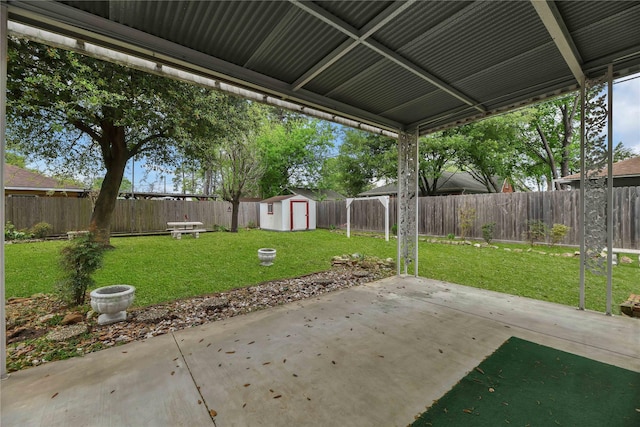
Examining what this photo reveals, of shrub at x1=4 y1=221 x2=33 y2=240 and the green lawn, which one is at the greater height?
shrub at x1=4 y1=221 x2=33 y2=240

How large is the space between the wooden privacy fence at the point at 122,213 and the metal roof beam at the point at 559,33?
13.7 metres

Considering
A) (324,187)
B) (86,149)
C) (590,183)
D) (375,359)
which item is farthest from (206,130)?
(324,187)

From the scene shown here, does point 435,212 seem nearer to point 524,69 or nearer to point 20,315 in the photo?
point 524,69

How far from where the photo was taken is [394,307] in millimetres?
3541

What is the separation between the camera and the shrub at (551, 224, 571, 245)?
7410 mm

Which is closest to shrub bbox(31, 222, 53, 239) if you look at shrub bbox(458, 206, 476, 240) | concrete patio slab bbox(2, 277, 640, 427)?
concrete patio slab bbox(2, 277, 640, 427)

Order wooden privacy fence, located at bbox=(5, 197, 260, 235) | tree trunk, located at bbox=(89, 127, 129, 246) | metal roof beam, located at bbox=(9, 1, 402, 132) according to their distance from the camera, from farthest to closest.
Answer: wooden privacy fence, located at bbox=(5, 197, 260, 235)
tree trunk, located at bbox=(89, 127, 129, 246)
metal roof beam, located at bbox=(9, 1, 402, 132)

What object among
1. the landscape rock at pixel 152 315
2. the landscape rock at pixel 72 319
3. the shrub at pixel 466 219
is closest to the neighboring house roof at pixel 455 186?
the shrub at pixel 466 219

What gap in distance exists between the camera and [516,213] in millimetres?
8508

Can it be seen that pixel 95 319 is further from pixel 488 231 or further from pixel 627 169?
pixel 627 169

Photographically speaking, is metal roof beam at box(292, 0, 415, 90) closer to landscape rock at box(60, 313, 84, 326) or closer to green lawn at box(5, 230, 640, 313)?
green lawn at box(5, 230, 640, 313)

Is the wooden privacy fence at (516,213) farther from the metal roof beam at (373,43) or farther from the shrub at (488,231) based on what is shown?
the metal roof beam at (373,43)

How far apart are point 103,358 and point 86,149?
27.8 ft

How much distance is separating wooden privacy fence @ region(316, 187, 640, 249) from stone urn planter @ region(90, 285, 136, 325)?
9993 mm
